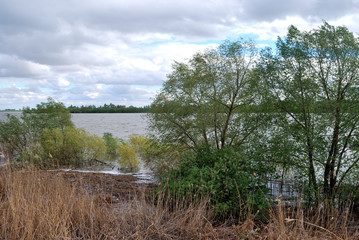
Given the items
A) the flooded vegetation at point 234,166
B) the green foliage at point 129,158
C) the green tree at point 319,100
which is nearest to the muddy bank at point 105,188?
the flooded vegetation at point 234,166

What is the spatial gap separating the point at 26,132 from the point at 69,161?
Answer: 4398 mm

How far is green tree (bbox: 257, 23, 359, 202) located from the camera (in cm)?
1148

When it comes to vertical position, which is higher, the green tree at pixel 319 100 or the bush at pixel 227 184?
the green tree at pixel 319 100

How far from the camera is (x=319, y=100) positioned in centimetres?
1196

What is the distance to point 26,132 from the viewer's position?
2514 cm

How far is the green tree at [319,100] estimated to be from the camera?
1148cm

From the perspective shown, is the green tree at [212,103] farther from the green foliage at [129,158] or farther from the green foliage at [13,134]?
the green foliage at [13,134]

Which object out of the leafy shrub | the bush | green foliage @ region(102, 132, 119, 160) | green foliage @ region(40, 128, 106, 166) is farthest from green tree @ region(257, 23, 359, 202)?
green foliage @ region(102, 132, 119, 160)

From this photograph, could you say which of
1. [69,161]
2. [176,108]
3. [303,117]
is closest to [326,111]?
[303,117]

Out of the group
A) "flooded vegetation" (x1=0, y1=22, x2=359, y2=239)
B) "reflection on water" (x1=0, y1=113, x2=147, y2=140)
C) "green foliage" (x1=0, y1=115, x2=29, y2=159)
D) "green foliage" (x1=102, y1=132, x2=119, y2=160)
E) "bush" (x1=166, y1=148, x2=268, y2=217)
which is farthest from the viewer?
"reflection on water" (x1=0, y1=113, x2=147, y2=140)

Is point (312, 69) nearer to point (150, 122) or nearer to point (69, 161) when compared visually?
point (150, 122)

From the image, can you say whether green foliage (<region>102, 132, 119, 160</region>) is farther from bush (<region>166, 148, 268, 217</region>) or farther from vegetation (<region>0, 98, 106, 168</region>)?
bush (<region>166, 148, 268, 217</region>)

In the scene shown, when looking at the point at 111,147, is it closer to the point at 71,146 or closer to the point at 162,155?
the point at 71,146

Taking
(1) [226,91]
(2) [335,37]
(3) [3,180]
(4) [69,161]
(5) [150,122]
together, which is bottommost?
(4) [69,161]
